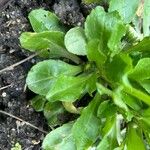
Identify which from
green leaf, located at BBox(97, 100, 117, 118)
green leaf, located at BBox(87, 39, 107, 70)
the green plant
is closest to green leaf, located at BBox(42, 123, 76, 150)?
the green plant

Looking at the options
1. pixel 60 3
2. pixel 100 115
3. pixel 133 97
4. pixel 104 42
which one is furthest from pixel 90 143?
pixel 60 3

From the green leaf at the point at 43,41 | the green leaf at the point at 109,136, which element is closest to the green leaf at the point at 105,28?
the green leaf at the point at 43,41

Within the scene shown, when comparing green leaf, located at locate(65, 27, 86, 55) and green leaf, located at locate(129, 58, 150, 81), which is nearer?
green leaf, located at locate(129, 58, 150, 81)

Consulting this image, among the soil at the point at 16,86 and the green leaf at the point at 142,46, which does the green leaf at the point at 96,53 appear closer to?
the green leaf at the point at 142,46

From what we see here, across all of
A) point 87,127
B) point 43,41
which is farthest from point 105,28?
point 87,127

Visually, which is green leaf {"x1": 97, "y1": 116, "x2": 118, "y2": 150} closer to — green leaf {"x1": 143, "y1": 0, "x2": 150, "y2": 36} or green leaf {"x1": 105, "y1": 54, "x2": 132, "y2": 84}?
green leaf {"x1": 105, "y1": 54, "x2": 132, "y2": 84}

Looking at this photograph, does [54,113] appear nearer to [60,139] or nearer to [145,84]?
[60,139]
